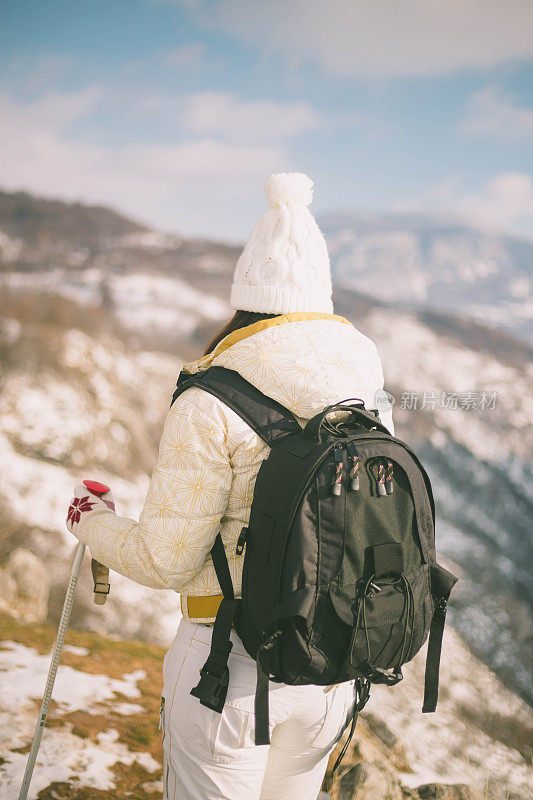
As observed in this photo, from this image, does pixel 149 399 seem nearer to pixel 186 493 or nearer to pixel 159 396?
pixel 159 396

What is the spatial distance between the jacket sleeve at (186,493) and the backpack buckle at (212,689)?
25 cm

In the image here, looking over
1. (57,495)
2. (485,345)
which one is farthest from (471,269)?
(57,495)

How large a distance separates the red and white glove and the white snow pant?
15.7 inches

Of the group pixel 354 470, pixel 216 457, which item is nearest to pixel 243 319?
pixel 216 457

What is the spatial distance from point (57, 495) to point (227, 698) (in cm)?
408

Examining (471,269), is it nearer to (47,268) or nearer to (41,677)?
(47,268)

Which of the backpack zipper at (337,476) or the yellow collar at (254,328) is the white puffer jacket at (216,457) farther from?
the backpack zipper at (337,476)

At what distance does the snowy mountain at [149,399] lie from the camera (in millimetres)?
5008

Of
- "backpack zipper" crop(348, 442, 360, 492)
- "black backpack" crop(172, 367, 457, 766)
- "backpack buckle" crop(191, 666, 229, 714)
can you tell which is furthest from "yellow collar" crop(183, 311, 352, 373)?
"backpack buckle" crop(191, 666, 229, 714)

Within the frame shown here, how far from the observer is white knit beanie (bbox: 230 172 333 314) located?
164 cm

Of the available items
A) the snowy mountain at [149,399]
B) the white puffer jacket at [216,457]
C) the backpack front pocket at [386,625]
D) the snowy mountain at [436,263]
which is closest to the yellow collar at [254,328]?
the white puffer jacket at [216,457]

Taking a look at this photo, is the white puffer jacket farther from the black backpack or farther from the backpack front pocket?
the backpack front pocket

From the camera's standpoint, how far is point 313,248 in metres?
1.71

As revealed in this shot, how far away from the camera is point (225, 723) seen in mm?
1464
